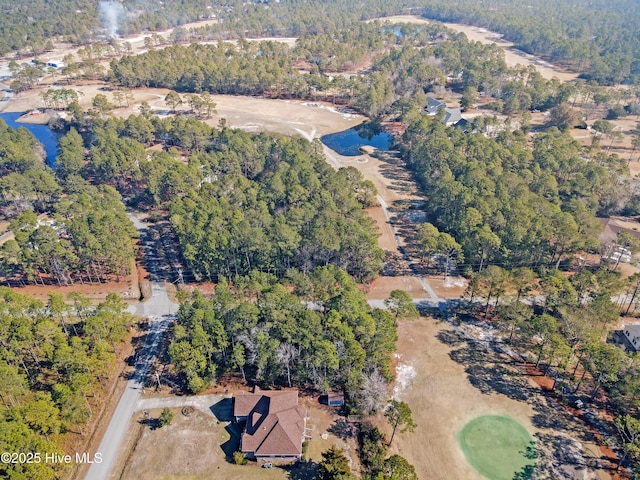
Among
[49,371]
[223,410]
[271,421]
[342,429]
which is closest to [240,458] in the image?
[271,421]

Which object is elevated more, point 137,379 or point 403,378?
point 403,378

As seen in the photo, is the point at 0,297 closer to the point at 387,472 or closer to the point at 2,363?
the point at 2,363

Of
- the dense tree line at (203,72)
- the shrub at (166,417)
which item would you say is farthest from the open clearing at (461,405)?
the dense tree line at (203,72)

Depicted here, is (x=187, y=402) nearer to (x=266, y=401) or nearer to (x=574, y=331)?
(x=266, y=401)

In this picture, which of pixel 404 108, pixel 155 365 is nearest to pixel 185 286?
pixel 155 365

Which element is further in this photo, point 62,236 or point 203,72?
point 203,72

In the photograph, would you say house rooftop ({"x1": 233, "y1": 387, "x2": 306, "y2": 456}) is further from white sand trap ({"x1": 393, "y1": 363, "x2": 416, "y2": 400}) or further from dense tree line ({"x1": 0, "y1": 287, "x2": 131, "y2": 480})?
dense tree line ({"x1": 0, "y1": 287, "x2": 131, "y2": 480})

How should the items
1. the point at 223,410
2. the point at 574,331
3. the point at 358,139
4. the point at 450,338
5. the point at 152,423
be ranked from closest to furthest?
1. the point at 152,423
2. the point at 223,410
3. the point at 574,331
4. the point at 450,338
5. the point at 358,139
